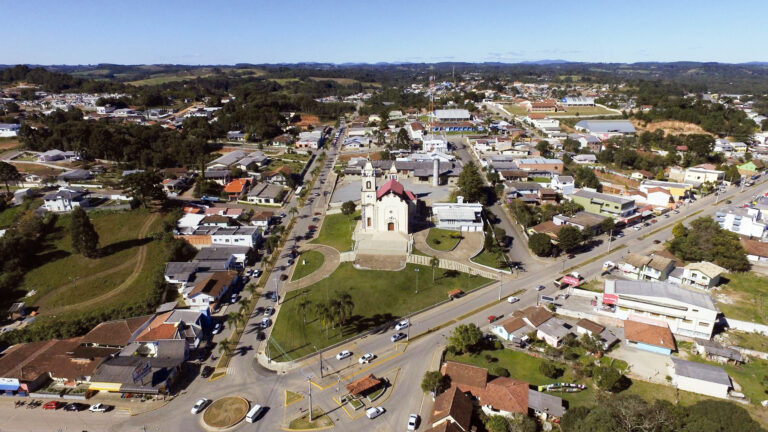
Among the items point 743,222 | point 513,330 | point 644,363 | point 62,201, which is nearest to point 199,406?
point 513,330

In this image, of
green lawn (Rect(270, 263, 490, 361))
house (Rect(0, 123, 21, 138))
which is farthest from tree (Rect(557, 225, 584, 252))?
house (Rect(0, 123, 21, 138))

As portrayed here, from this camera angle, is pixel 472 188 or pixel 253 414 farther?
pixel 472 188

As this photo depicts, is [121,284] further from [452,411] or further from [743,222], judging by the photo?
[743,222]

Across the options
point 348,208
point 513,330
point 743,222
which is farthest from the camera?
point 348,208

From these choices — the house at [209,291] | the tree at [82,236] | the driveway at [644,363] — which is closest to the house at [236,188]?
the tree at [82,236]

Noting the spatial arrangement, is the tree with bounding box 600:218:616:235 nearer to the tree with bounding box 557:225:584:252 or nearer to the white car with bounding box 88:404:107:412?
the tree with bounding box 557:225:584:252

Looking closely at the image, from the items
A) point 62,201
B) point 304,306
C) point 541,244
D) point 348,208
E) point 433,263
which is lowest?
point 304,306
